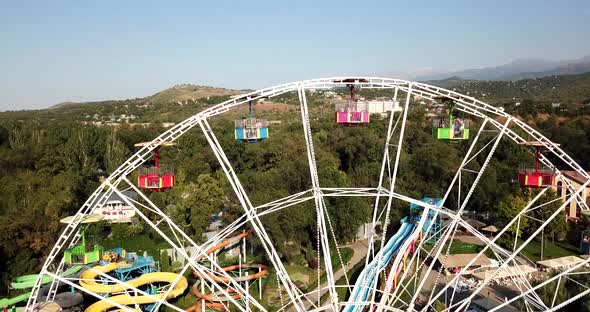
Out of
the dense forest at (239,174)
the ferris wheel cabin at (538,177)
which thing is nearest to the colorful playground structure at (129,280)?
the dense forest at (239,174)

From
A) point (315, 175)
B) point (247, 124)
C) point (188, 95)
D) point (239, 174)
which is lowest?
point (239, 174)

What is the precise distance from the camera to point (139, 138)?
6631 centimetres

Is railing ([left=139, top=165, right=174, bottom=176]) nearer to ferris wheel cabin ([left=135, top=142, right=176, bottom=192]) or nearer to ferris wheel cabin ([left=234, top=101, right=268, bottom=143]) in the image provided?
ferris wheel cabin ([left=135, top=142, right=176, bottom=192])

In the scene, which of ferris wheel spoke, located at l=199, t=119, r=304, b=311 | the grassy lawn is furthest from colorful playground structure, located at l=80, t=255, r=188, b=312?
the grassy lawn

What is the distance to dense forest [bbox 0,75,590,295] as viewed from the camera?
3003 cm

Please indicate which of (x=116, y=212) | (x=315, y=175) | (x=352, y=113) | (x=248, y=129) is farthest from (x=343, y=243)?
(x=248, y=129)

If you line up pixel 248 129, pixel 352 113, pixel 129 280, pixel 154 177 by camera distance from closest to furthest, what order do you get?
pixel 154 177
pixel 352 113
pixel 248 129
pixel 129 280

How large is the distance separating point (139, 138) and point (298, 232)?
4195 cm

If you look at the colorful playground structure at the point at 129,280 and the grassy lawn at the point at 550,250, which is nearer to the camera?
the colorful playground structure at the point at 129,280

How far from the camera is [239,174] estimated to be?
158 ft

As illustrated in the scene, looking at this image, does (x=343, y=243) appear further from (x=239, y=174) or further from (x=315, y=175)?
(x=315, y=175)

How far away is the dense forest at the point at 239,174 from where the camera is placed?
30.0m

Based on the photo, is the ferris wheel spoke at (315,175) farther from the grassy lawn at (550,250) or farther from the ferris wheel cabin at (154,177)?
the grassy lawn at (550,250)

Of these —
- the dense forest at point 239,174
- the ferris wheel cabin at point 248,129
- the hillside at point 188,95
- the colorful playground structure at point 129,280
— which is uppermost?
the hillside at point 188,95
